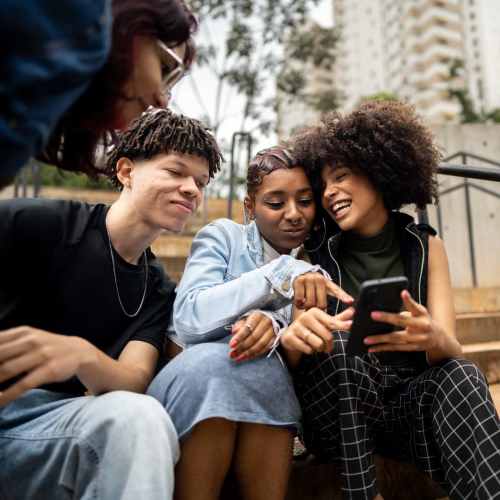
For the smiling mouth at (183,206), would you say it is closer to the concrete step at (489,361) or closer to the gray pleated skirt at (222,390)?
the gray pleated skirt at (222,390)

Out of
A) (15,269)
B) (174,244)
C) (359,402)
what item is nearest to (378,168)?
(359,402)

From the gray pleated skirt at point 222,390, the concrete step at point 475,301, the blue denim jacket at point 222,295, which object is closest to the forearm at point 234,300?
the blue denim jacket at point 222,295

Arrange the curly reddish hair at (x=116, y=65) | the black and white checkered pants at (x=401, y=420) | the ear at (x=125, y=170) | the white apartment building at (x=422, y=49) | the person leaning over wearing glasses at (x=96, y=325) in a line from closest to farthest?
the curly reddish hair at (x=116, y=65) → the person leaning over wearing glasses at (x=96, y=325) → the black and white checkered pants at (x=401, y=420) → the ear at (x=125, y=170) → the white apartment building at (x=422, y=49)

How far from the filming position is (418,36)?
49.9m

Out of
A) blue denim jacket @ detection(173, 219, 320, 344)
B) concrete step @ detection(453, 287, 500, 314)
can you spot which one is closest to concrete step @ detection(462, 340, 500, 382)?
concrete step @ detection(453, 287, 500, 314)

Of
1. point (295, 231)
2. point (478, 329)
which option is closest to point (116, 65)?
point (295, 231)

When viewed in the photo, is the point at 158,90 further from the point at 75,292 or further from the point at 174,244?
the point at 174,244

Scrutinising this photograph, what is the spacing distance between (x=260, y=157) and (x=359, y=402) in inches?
44.5

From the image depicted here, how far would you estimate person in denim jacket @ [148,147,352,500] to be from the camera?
136 cm

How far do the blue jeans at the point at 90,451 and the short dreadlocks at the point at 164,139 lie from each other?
90cm

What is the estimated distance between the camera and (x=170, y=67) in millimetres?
1204

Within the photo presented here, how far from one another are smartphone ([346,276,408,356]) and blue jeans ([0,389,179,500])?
58 centimetres

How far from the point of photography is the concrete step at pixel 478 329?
347 centimetres

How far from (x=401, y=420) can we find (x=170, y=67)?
4.48 feet
